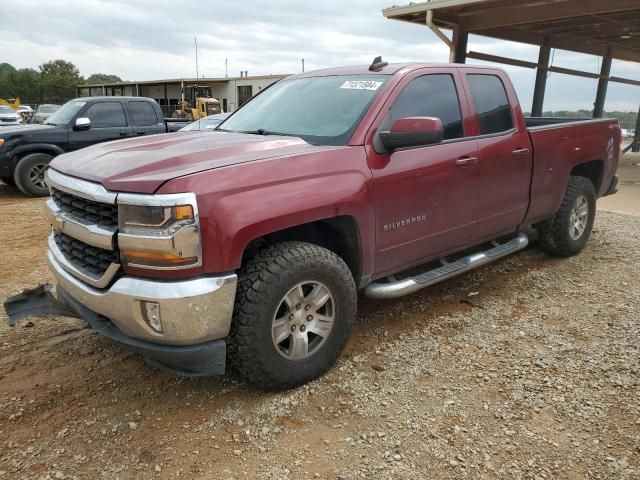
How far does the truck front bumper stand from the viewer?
2377mm

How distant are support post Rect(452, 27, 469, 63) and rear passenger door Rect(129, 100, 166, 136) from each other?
287 inches

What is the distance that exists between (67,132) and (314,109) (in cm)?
746

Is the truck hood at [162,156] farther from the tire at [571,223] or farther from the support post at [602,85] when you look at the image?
the support post at [602,85]

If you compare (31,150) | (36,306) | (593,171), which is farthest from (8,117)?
(593,171)

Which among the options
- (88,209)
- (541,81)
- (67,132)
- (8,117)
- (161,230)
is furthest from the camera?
(8,117)

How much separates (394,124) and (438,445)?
186 cm

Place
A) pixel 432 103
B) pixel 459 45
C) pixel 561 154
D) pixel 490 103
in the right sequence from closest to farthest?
pixel 432 103 → pixel 490 103 → pixel 561 154 → pixel 459 45

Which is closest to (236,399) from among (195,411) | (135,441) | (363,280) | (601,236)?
(195,411)

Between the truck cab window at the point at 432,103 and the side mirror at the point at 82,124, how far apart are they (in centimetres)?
740

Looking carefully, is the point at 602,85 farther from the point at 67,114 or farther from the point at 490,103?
the point at 67,114

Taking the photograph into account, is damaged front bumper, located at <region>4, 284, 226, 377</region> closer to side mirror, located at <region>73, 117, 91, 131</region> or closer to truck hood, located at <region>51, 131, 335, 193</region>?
truck hood, located at <region>51, 131, 335, 193</region>

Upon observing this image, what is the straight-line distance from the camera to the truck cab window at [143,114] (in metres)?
10.1

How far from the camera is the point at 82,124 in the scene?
9.05 metres

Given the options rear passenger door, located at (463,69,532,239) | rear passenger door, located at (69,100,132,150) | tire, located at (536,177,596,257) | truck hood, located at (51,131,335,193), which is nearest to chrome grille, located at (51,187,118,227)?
truck hood, located at (51,131,335,193)
